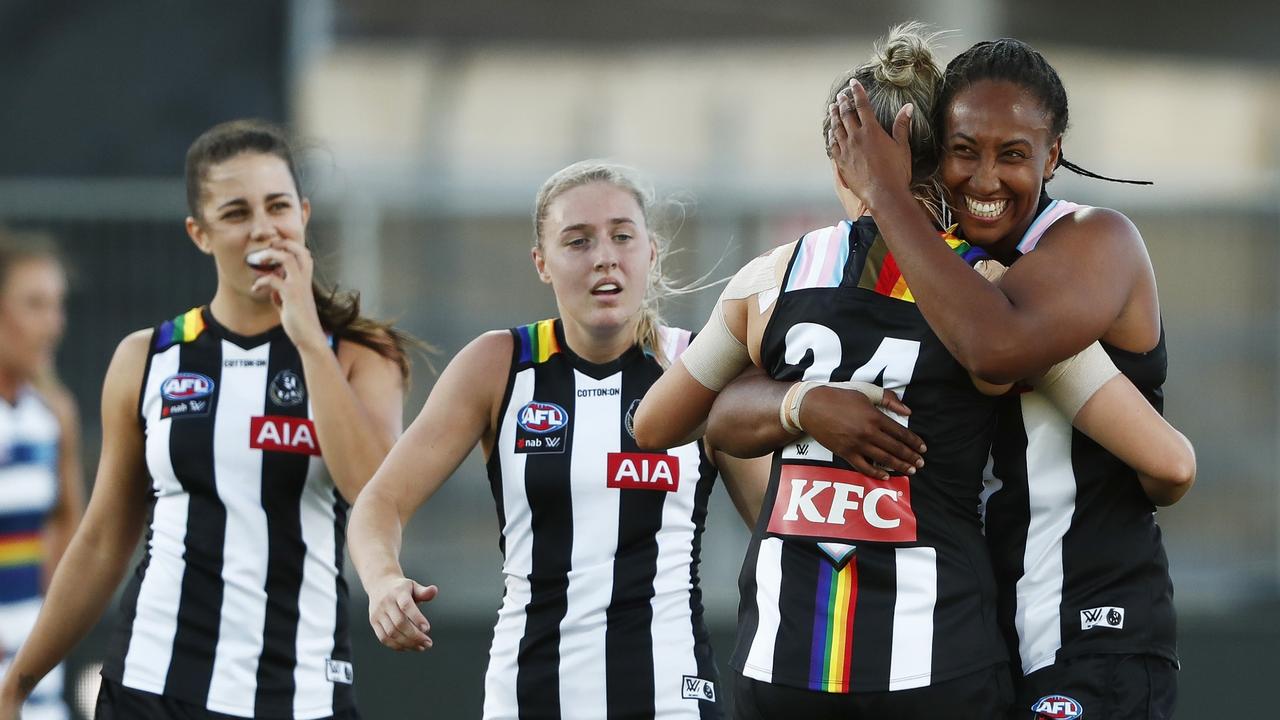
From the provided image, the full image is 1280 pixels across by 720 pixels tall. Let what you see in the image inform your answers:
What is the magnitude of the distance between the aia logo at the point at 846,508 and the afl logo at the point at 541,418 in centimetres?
89

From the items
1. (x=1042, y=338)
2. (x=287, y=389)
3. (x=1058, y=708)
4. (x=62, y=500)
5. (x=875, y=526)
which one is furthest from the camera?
(x=62, y=500)

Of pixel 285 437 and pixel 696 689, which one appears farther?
pixel 285 437

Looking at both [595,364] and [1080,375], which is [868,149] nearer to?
[1080,375]

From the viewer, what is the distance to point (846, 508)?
8.73 ft

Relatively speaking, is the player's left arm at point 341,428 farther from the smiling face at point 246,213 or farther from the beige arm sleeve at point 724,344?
the beige arm sleeve at point 724,344

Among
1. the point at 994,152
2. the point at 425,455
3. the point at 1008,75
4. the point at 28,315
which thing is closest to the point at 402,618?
the point at 425,455

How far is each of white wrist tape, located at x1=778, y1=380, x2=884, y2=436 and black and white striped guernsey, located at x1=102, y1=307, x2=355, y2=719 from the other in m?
1.50

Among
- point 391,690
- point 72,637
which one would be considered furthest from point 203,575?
point 391,690

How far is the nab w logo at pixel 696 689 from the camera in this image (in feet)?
11.2

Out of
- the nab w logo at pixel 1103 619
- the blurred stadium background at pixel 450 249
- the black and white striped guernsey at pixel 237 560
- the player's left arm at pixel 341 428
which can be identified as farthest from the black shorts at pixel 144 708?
the blurred stadium background at pixel 450 249

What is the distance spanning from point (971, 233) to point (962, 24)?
966 centimetres

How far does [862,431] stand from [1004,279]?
0.37 metres

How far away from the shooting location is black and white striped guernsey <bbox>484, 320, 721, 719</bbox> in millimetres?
3391

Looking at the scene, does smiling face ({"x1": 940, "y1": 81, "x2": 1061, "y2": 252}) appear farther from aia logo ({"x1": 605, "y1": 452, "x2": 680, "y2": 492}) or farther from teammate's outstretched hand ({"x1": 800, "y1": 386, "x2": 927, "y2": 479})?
aia logo ({"x1": 605, "y1": 452, "x2": 680, "y2": 492})
